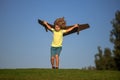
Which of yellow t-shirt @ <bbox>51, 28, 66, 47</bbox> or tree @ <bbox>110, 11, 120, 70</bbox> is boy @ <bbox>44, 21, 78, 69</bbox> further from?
tree @ <bbox>110, 11, 120, 70</bbox>

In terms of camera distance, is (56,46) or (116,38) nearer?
(56,46)

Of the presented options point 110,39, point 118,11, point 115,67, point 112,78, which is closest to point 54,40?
point 112,78

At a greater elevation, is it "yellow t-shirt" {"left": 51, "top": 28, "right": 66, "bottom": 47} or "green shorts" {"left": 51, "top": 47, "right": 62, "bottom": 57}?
"yellow t-shirt" {"left": 51, "top": 28, "right": 66, "bottom": 47}

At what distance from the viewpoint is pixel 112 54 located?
95.3 feet

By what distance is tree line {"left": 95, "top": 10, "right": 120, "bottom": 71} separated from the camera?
2815cm

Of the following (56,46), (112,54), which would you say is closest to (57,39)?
(56,46)

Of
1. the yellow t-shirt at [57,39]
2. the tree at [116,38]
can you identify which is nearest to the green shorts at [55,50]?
the yellow t-shirt at [57,39]

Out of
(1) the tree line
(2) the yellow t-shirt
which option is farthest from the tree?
(2) the yellow t-shirt

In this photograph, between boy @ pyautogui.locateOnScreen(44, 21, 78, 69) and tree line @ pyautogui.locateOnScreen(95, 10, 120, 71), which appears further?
tree line @ pyautogui.locateOnScreen(95, 10, 120, 71)

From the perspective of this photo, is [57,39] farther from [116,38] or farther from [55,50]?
[116,38]

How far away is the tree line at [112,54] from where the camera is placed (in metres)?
28.1

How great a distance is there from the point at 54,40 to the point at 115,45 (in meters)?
18.0

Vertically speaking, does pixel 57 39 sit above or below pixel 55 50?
above

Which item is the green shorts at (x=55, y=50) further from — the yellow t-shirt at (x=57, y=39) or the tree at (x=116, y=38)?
the tree at (x=116, y=38)
